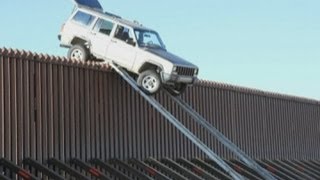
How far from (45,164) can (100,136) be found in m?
2.11

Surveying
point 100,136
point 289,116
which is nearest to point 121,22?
point 100,136

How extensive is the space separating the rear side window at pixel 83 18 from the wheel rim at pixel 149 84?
221 cm

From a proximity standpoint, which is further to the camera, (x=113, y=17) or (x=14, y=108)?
(x=113, y=17)

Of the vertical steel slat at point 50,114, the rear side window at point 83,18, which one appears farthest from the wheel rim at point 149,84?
the vertical steel slat at point 50,114

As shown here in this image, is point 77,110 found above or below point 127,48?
below

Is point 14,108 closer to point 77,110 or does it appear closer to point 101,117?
point 77,110

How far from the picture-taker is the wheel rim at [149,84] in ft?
57.0

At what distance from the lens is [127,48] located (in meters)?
17.8

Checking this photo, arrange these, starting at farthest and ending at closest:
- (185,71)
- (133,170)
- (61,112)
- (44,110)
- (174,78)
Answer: (185,71)
(174,78)
(133,170)
(61,112)
(44,110)

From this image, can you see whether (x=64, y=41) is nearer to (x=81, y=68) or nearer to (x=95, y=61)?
(x=95, y=61)

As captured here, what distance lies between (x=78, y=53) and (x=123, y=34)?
1.28m

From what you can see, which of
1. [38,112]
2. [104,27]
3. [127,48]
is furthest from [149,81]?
[38,112]

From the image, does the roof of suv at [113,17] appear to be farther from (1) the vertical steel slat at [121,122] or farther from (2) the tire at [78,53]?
(1) the vertical steel slat at [121,122]

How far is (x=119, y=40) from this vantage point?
18.0 m
